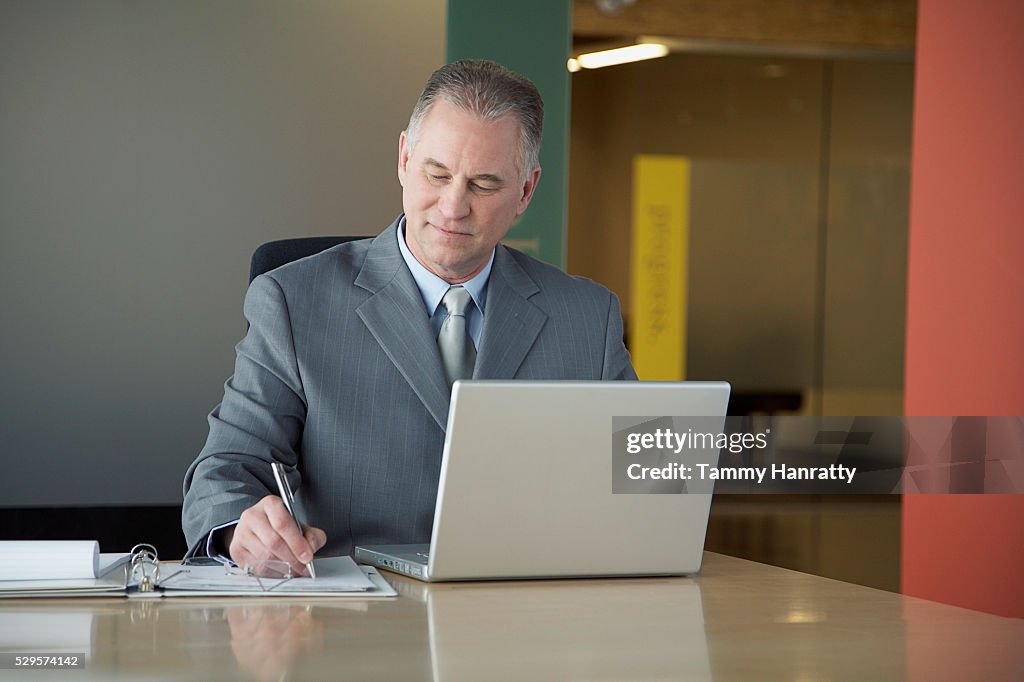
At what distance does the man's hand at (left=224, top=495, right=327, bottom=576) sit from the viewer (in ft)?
5.06

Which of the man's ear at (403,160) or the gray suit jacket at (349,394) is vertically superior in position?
the man's ear at (403,160)

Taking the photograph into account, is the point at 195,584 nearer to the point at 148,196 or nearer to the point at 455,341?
the point at 455,341

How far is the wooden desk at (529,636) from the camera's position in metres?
1.18

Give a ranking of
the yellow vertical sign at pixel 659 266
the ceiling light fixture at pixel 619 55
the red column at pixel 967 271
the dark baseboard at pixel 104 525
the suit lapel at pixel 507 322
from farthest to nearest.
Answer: the yellow vertical sign at pixel 659 266 < the ceiling light fixture at pixel 619 55 < the dark baseboard at pixel 104 525 < the red column at pixel 967 271 < the suit lapel at pixel 507 322

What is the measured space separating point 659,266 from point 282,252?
257 inches

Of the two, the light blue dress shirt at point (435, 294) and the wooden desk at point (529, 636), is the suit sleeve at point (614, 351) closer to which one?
the light blue dress shirt at point (435, 294)

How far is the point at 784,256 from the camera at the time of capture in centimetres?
885

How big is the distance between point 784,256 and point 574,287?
6.75 meters

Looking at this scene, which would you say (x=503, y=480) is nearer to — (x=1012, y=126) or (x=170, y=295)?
(x=1012, y=126)

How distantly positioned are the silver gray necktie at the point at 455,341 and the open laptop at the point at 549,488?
1.79ft

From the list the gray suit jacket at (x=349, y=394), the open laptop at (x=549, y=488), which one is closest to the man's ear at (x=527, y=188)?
the gray suit jacket at (x=349, y=394)

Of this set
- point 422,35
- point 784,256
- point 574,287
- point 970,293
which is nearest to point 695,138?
point 784,256

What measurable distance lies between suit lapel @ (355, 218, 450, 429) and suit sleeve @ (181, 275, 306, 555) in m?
0.15

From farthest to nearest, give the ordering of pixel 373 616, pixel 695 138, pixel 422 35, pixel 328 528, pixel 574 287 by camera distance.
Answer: pixel 695 138
pixel 422 35
pixel 574 287
pixel 328 528
pixel 373 616
